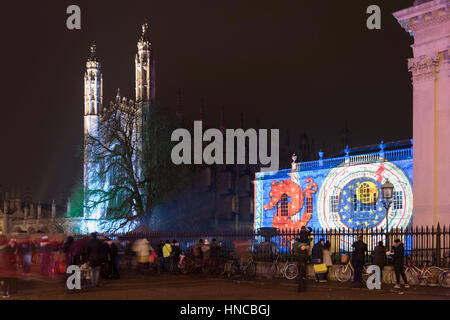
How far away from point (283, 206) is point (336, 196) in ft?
18.6

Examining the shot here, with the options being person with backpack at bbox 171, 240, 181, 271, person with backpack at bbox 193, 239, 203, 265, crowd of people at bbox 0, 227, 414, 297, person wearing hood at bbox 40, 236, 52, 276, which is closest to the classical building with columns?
crowd of people at bbox 0, 227, 414, 297

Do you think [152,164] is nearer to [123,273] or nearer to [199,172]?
[123,273]

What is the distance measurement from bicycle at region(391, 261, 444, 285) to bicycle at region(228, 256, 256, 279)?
17.2 ft

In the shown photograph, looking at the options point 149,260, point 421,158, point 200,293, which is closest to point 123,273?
point 149,260

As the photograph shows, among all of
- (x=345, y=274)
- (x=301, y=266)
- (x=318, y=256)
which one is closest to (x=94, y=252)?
(x=301, y=266)

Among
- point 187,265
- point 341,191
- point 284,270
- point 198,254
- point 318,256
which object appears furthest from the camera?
point 341,191

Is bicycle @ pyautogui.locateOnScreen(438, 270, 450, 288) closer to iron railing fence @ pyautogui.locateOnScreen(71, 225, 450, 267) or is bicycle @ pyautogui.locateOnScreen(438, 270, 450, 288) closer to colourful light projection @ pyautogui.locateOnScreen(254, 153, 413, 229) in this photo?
iron railing fence @ pyautogui.locateOnScreen(71, 225, 450, 267)

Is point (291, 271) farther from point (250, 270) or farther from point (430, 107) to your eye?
point (430, 107)

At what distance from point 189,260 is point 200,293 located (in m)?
7.80

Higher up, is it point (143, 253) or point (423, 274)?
point (423, 274)

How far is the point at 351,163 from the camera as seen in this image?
43.5 m

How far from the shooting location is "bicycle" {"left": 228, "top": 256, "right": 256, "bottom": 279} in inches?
861

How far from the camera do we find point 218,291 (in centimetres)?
1722

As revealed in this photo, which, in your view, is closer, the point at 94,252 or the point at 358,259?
the point at 94,252
